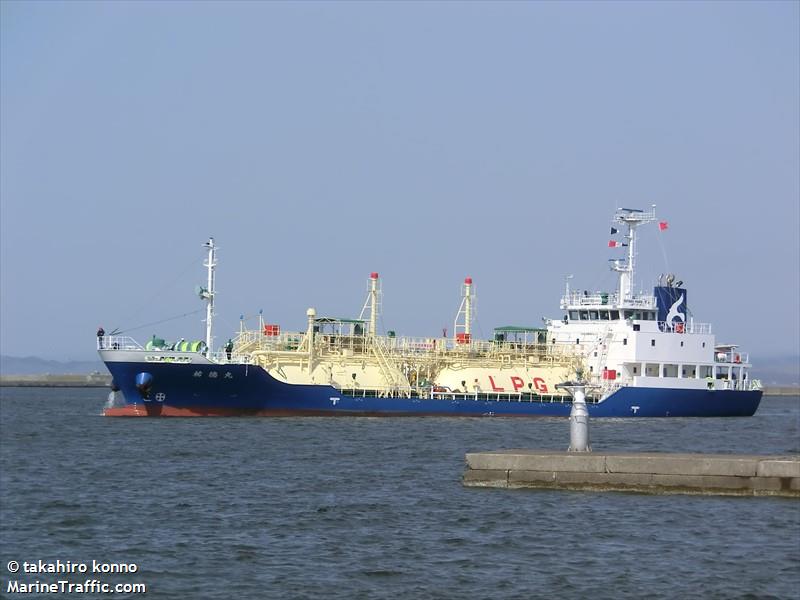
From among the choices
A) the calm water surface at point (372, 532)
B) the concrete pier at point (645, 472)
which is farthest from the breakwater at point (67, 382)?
the concrete pier at point (645, 472)

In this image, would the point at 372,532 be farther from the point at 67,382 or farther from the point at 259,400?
the point at 67,382

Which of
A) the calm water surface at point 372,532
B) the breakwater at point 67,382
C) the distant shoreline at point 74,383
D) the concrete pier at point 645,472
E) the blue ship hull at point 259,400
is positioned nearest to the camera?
the calm water surface at point 372,532

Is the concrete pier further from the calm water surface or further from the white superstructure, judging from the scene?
the white superstructure

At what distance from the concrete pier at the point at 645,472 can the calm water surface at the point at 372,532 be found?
0.27 metres

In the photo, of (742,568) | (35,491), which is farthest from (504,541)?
(35,491)

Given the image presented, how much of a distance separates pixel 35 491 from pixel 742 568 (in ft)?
49.4

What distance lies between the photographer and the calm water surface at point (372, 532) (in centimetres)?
1650

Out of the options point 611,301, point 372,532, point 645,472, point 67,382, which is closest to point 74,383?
point 67,382

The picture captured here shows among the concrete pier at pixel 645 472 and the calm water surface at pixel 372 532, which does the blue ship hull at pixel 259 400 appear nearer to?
the calm water surface at pixel 372 532

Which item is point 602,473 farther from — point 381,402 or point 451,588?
point 381,402

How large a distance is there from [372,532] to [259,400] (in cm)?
2917

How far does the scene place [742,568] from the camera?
17.0m

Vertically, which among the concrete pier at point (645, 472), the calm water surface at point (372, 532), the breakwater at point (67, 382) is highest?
the concrete pier at point (645, 472)

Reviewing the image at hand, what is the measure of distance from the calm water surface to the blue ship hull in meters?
16.0
